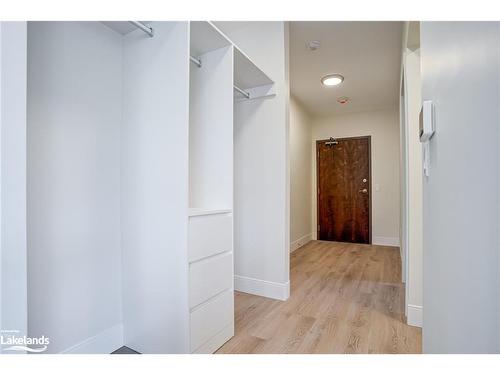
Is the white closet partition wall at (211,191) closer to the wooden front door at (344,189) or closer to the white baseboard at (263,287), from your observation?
the white baseboard at (263,287)

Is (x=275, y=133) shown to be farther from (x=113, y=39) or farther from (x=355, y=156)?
(x=355, y=156)

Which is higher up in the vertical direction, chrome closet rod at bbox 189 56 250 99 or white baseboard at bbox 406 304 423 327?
chrome closet rod at bbox 189 56 250 99

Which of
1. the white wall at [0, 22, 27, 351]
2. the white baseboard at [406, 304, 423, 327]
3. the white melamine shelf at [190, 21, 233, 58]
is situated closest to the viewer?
the white wall at [0, 22, 27, 351]

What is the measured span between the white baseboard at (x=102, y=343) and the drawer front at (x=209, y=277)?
1.90ft

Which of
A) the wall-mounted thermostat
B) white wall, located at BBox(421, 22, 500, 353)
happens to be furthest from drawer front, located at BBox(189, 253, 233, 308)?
the wall-mounted thermostat

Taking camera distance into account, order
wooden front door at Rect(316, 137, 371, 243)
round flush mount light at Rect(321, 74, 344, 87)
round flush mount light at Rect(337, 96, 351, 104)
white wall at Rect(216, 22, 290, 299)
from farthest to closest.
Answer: wooden front door at Rect(316, 137, 371, 243) < round flush mount light at Rect(337, 96, 351, 104) < round flush mount light at Rect(321, 74, 344, 87) < white wall at Rect(216, 22, 290, 299)

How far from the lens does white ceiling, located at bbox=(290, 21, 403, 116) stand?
2.68m

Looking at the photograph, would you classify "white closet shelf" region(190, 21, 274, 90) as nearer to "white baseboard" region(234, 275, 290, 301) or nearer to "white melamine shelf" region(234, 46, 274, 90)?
"white melamine shelf" region(234, 46, 274, 90)

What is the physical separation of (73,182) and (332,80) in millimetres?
3398

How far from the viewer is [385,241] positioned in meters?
4.95

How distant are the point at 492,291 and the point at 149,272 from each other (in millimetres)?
1506

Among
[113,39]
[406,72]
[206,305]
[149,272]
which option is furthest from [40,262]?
[406,72]

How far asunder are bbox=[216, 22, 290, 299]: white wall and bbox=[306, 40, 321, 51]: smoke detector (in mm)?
491
